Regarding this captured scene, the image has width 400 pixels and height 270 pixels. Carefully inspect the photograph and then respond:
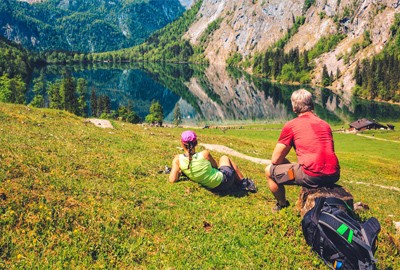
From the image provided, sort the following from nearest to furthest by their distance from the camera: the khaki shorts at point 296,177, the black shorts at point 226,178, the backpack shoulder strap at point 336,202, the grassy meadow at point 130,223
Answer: the grassy meadow at point 130,223 → the backpack shoulder strap at point 336,202 → the khaki shorts at point 296,177 → the black shorts at point 226,178

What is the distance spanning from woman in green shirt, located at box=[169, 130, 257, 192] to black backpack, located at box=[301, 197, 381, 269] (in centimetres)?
468

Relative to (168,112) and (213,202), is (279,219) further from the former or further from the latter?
(168,112)

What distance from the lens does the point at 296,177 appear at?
10.4m

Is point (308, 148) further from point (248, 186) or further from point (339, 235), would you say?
point (248, 186)

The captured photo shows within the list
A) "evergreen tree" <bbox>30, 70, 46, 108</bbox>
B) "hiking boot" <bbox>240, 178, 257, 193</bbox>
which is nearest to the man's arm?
"hiking boot" <bbox>240, 178, 257, 193</bbox>

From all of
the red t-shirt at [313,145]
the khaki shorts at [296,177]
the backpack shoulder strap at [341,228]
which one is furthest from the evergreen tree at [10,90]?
the backpack shoulder strap at [341,228]

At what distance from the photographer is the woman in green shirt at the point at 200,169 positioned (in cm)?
1291

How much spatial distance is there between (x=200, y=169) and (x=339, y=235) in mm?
6294

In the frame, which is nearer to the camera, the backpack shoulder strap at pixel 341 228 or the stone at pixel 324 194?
the backpack shoulder strap at pixel 341 228

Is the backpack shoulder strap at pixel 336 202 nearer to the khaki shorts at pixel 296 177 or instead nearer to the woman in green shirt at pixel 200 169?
the khaki shorts at pixel 296 177

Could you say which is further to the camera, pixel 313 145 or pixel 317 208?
pixel 313 145

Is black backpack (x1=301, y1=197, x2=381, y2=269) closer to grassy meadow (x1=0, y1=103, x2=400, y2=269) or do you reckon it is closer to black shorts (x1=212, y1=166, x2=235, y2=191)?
grassy meadow (x1=0, y1=103, x2=400, y2=269)

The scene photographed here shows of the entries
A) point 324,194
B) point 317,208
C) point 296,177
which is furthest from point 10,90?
point 317,208

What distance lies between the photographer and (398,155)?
6931cm
